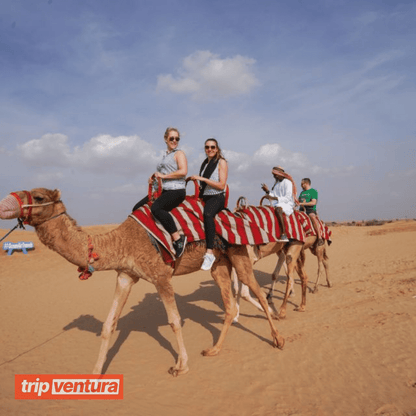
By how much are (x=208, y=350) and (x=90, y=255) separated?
2.85m

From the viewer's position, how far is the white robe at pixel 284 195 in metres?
7.00

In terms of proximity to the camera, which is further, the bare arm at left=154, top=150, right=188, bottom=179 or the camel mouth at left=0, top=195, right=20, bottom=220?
the bare arm at left=154, top=150, right=188, bottom=179

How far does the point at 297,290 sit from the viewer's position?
10.6m

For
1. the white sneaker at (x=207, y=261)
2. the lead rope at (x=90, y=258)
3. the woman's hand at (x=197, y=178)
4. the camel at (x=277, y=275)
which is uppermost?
the woman's hand at (x=197, y=178)

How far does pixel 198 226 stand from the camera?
16.9ft

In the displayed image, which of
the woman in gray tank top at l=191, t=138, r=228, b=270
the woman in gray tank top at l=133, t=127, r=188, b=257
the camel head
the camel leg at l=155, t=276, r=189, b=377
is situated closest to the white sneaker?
the woman in gray tank top at l=191, t=138, r=228, b=270

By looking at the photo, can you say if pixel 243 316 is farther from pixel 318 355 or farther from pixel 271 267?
pixel 271 267

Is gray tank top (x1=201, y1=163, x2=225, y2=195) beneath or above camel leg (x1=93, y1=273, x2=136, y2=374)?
above

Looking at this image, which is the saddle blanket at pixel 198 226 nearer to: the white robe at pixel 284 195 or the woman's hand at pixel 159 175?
the woman's hand at pixel 159 175

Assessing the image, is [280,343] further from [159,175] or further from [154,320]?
[159,175]

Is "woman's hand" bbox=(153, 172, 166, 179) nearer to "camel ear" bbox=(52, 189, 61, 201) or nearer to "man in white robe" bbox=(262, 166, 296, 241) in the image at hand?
"camel ear" bbox=(52, 189, 61, 201)

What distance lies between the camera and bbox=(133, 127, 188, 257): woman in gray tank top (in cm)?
483

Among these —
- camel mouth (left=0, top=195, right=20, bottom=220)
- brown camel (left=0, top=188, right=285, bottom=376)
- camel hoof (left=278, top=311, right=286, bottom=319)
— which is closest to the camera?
camel mouth (left=0, top=195, right=20, bottom=220)

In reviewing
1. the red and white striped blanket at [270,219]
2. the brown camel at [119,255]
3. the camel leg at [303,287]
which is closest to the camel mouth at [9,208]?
the brown camel at [119,255]
